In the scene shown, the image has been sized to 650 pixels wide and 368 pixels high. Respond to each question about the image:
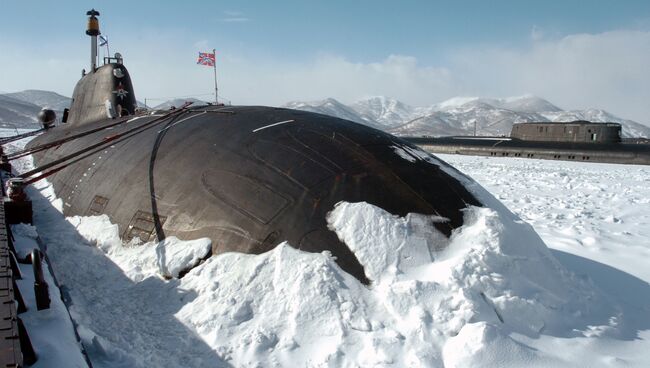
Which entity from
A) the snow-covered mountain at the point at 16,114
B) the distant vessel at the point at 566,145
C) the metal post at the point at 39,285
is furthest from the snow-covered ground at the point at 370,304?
the snow-covered mountain at the point at 16,114

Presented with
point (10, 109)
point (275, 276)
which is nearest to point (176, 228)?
point (275, 276)

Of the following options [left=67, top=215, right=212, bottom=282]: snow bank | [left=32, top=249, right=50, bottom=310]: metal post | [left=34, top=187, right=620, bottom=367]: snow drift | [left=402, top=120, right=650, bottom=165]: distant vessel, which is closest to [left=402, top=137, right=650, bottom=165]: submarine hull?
[left=402, top=120, right=650, bottom=165]: distant vessel

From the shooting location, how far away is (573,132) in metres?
30.9

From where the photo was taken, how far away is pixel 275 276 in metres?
4.15

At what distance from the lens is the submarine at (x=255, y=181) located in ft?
15.2

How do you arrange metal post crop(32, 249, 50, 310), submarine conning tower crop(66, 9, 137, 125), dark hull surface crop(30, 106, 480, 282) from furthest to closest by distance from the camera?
submarine conning tower crop(66, 9, 137, 125)
dark hull surface crop(30, 106, 480, 282)
metal post crop(32, 249, 50, 310)

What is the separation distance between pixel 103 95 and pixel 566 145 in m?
25.9

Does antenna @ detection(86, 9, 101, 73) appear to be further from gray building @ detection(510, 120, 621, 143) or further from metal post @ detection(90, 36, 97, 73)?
gray building @ detection(510, 120, 621, 143)

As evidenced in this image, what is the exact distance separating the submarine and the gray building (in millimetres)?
28438

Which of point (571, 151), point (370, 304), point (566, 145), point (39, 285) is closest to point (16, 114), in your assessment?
point (566, 145)

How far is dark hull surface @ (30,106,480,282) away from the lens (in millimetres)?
4621

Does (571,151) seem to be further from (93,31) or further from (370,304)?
(370,304)

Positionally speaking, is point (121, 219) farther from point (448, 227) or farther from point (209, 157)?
point (448, 227)

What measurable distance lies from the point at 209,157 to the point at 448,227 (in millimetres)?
3067
